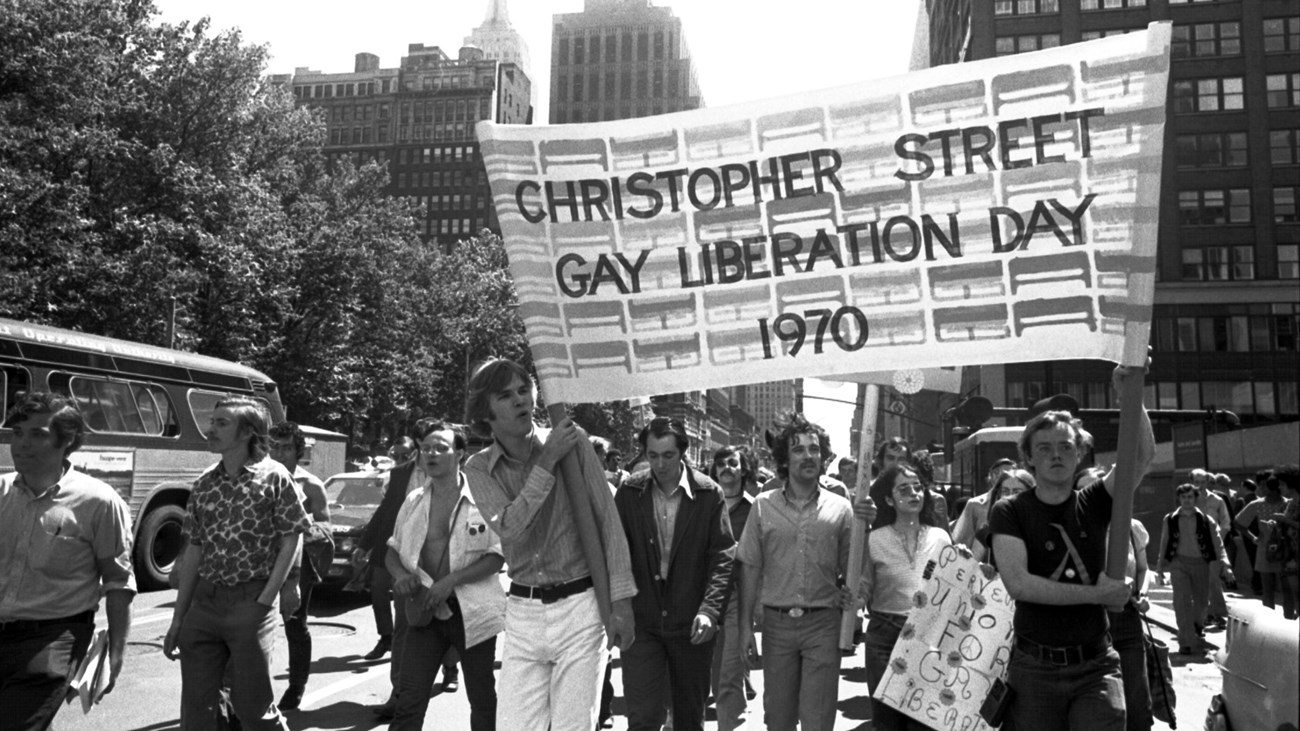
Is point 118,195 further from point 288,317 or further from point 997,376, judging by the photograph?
point 997,376

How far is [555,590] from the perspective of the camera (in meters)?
4.18

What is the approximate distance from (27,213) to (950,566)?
22.9 meters

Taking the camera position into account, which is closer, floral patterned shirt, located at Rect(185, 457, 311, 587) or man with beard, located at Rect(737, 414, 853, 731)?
floral patterned shirt, located at Rect(185, 457, 311, 587)

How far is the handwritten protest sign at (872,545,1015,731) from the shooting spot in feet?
15.9

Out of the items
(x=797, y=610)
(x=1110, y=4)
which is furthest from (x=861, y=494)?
(x=1110, y=4)

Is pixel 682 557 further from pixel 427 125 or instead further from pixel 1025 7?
pixel 427 125

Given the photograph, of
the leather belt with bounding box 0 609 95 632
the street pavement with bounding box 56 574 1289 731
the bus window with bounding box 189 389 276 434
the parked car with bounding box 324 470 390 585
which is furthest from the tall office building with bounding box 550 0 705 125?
the leather belt with bounding box 0 609 95 632

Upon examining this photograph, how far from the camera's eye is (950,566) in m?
5.11

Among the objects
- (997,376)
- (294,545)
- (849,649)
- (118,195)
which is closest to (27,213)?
(118,195)

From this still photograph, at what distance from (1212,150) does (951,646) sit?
68.9 metres

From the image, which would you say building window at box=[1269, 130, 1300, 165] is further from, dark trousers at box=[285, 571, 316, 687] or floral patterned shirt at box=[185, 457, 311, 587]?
floral patterned shirt at box=[185, 457, 311, 587]

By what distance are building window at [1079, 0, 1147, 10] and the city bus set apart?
210 ft

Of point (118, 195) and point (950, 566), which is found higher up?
point (118, 195)

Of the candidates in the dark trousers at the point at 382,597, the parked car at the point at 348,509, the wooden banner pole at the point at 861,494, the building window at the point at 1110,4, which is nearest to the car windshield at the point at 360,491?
the parked car at the point at 348,509
